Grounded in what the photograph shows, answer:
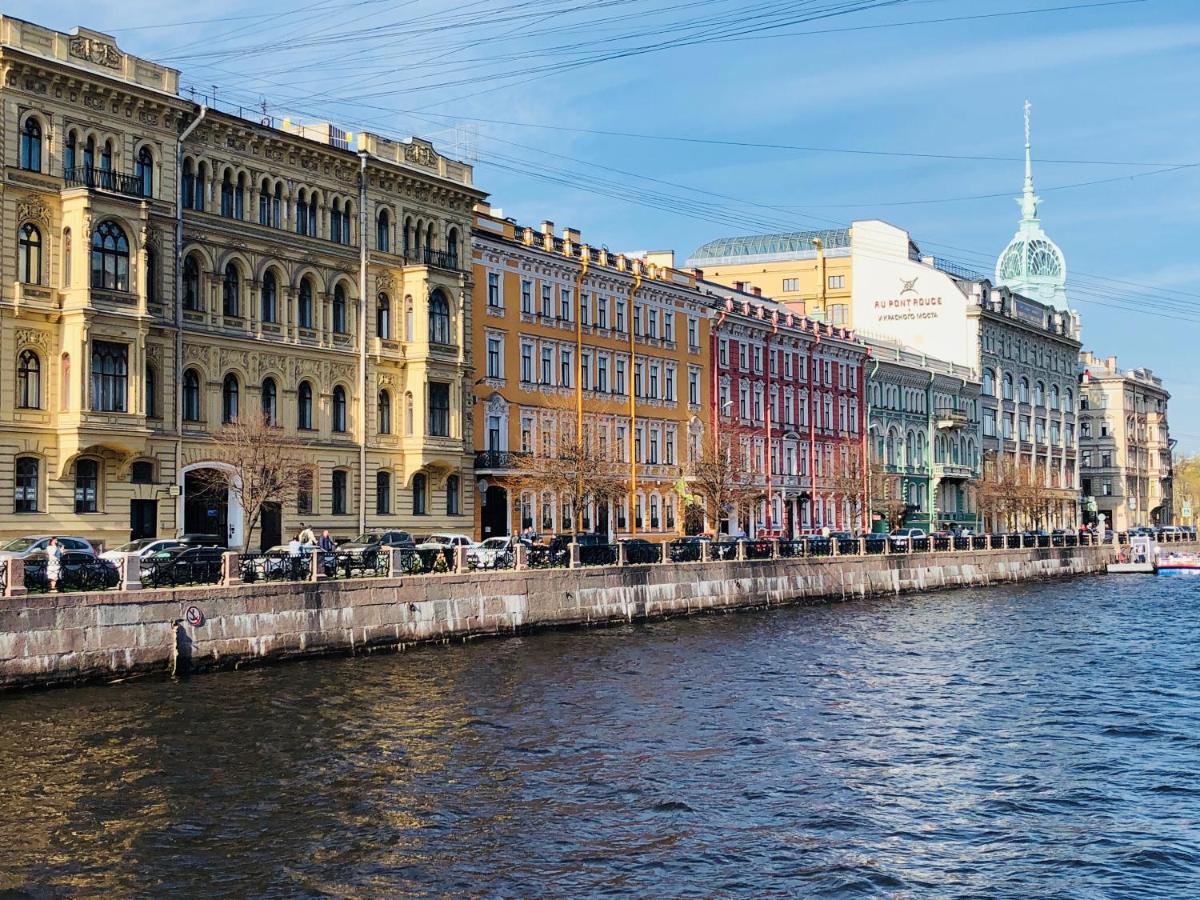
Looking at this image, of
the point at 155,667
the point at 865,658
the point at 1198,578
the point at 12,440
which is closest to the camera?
the point at 155,667

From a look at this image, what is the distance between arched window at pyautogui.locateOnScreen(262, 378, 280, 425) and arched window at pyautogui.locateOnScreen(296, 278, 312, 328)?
236 centimetres

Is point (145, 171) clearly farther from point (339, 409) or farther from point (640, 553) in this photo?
point (640, 553)

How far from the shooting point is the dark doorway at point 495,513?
185ft

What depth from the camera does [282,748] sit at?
22562mm

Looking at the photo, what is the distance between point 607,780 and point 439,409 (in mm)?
A: 33418

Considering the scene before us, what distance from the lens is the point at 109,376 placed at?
A: 41.1 meters

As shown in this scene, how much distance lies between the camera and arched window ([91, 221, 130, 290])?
4088cm

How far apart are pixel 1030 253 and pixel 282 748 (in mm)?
108116

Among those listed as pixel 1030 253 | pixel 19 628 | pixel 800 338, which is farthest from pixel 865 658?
pixel 1030 253

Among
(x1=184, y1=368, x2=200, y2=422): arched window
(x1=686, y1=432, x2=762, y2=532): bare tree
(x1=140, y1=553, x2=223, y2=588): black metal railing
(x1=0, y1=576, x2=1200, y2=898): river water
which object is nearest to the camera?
(x1=0, y1=576, x2=1200, y2=898): river water

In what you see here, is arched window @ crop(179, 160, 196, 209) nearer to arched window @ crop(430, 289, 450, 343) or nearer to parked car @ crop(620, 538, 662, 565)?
arched window @ crop(430, 289, 450, 343)

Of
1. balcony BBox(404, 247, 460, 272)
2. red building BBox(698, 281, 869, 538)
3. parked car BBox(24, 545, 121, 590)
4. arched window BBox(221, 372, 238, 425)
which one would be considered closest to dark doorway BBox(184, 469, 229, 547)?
arched window BBox(221, 372, 238, 425)

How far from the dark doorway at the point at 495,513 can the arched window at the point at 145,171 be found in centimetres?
1842

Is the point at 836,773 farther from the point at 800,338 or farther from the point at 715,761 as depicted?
the point at 800,338
